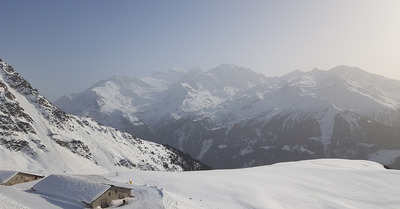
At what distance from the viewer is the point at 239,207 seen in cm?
4678

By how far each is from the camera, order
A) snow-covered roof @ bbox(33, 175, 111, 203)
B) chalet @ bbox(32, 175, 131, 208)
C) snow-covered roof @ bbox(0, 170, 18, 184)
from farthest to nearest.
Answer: snow-covered roof @ bbox(0, 170, 18, 184), snow-covered roof @ bbox(33, 175, 111, 203), chalet @ bbox(32, 175, 131, 208)

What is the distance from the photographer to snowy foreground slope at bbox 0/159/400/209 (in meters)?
45.0

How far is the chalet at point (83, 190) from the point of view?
43.7m

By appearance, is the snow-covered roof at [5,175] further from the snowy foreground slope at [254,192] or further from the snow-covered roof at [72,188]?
the snow-covered roof at [72,188]

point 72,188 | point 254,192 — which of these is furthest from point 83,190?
point 254,192

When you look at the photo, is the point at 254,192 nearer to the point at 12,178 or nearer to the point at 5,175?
the point at 12,178

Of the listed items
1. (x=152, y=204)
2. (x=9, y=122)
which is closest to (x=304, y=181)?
(x=152, y=204)

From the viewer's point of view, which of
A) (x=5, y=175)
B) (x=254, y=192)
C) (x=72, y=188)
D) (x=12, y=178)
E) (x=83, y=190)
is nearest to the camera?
(x=83, y=190)

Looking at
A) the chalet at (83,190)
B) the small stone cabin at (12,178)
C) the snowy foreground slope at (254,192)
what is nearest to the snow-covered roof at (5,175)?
the small stone cabin at (12,178)

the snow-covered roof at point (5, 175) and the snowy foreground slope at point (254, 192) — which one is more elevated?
the snow-covered roof at point (5, 175)

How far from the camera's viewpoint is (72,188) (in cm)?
4716

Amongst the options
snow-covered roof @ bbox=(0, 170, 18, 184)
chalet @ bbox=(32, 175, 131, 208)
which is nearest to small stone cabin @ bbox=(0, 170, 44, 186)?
snow-covered roof @ bbox=(0, 170, 18, 184)

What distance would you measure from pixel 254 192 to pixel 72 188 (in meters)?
28.2

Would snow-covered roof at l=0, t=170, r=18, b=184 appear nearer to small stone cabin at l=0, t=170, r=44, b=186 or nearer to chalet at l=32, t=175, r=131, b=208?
small stone cabin at l=0, t=170, r=44, b=186
